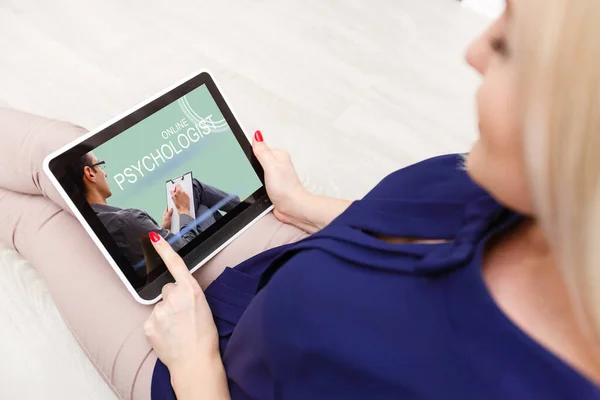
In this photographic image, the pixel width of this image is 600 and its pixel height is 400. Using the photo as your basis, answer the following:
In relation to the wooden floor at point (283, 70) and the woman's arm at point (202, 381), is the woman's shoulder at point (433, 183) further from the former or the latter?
the wooden floor at point (283, 70)

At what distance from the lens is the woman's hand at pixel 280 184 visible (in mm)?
790

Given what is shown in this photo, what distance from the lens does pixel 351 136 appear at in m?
1.37

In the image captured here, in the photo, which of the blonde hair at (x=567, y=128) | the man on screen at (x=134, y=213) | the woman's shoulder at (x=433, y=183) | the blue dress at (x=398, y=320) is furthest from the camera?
the man on screen at (x=134, y=213)

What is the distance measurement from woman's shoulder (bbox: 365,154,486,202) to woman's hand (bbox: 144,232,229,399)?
0.91ft

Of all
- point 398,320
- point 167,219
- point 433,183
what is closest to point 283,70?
point 167,219

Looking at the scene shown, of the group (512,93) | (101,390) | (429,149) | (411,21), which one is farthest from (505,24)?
(411,21)

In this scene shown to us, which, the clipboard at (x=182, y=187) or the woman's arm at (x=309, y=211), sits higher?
the clipboard at (x=182, y=187)

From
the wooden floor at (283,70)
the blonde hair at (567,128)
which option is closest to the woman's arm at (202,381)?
the blonde hair at (567,128)

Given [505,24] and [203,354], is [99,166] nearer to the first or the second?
[203,354]

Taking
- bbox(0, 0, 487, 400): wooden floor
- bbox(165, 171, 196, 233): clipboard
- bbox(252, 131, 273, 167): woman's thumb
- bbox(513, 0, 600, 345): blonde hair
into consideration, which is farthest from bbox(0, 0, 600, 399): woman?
bbox(0, 0, 487, 400): wooden floor

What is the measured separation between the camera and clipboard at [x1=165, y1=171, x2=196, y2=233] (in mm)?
730

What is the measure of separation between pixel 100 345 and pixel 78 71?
3.05 ft

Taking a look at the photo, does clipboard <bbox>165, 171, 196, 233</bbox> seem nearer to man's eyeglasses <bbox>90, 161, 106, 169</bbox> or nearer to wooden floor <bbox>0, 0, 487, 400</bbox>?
man's eyeglasses <bbox>90, 161, 106, 169</bbox>

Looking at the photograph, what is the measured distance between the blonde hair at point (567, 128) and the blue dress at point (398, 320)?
71mm
